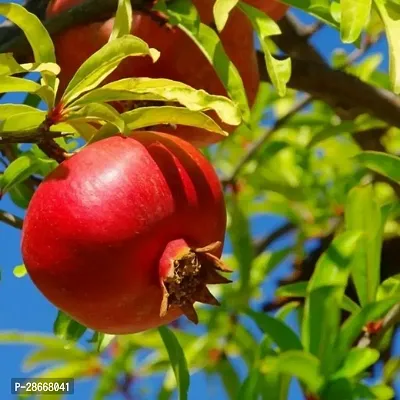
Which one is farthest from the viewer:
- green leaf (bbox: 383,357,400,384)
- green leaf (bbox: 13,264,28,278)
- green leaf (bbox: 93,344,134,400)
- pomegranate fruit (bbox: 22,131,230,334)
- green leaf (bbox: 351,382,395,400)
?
green leaf (bbox: 93,344,134,400)

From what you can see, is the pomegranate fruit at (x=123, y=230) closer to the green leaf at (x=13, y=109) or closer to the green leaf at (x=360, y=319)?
the green leaf at (x=13, y=109)

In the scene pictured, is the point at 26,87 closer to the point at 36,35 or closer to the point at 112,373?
the point at 36,35

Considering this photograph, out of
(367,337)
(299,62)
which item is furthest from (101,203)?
(299,62)

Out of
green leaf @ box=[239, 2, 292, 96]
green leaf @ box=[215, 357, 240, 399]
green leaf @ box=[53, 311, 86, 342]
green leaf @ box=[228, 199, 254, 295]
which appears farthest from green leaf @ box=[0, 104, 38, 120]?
green leaf @ box=[215, 357, 240, 399]

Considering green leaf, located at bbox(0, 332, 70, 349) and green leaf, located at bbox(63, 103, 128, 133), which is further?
green leaf, located at bbox(0, 332, 70, 349)

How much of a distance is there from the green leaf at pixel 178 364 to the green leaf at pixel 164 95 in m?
0.34

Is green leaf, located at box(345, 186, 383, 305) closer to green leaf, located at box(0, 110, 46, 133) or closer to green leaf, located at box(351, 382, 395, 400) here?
green leaf, located at box(351, 382, 395, 400)

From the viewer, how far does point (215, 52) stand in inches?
37.8

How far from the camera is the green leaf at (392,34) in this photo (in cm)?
88

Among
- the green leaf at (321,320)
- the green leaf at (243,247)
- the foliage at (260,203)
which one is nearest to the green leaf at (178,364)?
the foliage at (260,203)

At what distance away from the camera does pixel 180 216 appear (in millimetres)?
792

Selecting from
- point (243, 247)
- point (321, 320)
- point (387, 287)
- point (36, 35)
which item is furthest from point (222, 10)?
point (243, 247)

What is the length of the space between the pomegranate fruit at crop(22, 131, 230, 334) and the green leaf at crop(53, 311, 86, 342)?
32 centimetres

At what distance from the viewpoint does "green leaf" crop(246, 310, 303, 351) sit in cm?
108
